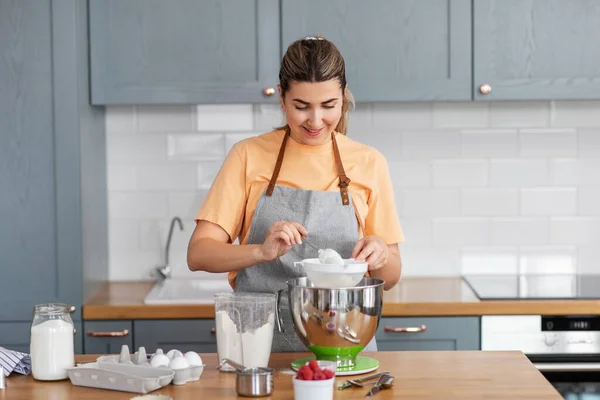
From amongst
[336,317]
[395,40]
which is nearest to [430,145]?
[395,40]

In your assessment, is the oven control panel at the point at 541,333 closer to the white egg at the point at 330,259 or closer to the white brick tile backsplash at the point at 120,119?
the white egg at the point at 330,259

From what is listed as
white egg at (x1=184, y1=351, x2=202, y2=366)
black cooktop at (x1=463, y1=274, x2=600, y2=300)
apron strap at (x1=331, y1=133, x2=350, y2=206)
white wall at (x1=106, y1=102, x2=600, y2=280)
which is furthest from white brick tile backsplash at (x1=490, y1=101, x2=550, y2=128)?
white egg at (x1=184, y1=351, x2=202, y2=366)

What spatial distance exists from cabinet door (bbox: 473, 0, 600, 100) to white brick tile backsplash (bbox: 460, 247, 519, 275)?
767 millimetres

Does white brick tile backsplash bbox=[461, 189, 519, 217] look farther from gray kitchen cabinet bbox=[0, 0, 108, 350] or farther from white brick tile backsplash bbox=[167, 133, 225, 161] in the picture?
gray kitchen cabinet bbox=[0, 0, 108, 350]

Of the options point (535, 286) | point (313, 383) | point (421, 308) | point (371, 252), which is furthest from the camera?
point (535, 286)

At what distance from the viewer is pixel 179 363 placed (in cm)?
201

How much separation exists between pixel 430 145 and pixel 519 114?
0.41 metres

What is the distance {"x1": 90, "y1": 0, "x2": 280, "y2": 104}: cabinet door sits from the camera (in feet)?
11.5

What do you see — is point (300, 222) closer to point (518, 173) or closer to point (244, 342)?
point (244, 342)

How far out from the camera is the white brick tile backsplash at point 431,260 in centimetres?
396

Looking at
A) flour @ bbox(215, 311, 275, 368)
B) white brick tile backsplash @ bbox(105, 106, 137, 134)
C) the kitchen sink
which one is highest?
white brick tile backsplash @ bbox(105, 106, 137, 134)

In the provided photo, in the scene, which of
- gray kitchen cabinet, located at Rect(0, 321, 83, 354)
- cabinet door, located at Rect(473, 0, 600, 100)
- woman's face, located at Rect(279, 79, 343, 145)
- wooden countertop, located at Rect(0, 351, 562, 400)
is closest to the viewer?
wooden countertop, located at Rect(0, 351, 562, 400)

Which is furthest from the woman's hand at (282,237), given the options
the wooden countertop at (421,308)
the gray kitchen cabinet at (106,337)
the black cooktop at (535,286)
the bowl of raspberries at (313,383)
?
the black cooktop at (535,286)

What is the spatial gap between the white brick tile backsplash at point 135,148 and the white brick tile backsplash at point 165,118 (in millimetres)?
41
